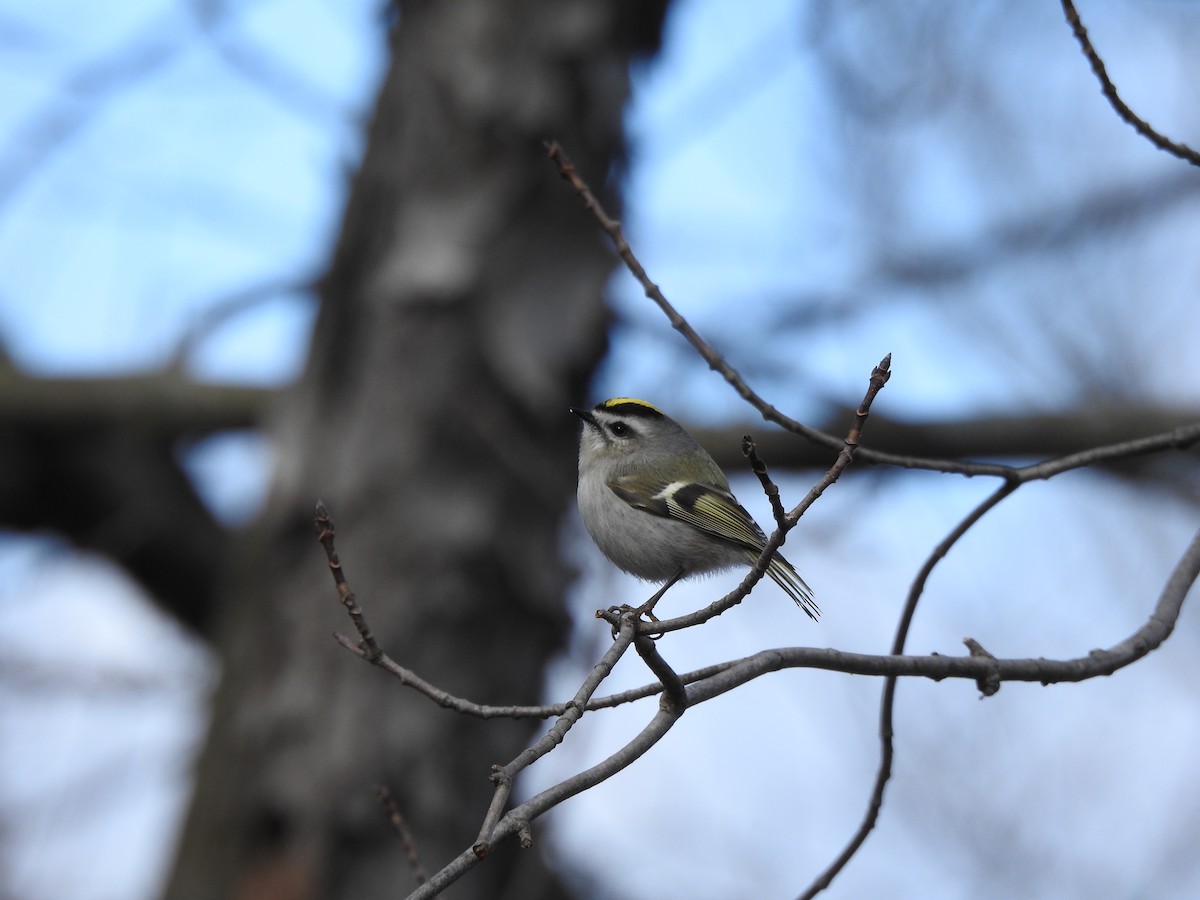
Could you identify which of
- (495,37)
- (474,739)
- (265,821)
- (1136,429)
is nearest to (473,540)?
(474,739)

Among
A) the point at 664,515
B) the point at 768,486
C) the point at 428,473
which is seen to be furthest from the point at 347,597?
the point at 428,473

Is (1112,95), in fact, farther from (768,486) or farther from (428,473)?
(428,473)

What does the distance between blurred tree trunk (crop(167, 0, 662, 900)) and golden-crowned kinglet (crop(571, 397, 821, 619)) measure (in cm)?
→ 90

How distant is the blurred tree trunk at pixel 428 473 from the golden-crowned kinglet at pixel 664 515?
2.95 ft

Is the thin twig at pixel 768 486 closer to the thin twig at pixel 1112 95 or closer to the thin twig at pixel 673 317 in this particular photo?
the thin twig at pixel 673 317

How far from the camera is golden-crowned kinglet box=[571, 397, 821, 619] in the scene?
8.68 feet

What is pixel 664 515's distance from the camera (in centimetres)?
270

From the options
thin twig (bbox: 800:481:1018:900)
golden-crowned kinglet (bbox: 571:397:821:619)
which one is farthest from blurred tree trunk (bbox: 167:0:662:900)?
thin twig (bbox: 800:481:1018:900)

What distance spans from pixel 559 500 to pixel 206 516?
1.97 meters

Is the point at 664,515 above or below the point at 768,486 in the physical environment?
above

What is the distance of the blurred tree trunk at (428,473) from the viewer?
355 centimetres

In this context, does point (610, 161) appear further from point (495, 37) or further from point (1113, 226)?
point (1113, 226)

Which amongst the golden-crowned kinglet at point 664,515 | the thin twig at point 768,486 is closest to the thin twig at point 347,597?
the thin twig at point 768,486

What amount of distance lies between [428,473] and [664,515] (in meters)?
1.31
